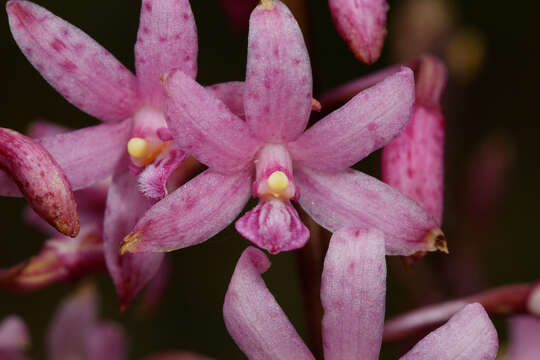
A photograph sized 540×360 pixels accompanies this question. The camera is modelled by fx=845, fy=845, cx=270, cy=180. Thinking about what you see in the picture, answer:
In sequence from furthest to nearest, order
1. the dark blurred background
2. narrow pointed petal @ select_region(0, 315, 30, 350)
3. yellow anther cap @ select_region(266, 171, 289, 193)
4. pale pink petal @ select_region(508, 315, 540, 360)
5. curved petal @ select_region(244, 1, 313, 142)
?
1. the dark blurred background
2. pale pink petal @ select_region(508, 315, 540, 360)
3. narrow pointed petal @ select_region(0, 315, 30, 350)
4. yellow anther cap @ select_region(266, 171, 289, 193)
5. curved petal @ select_region(244, 1, 313, 142)

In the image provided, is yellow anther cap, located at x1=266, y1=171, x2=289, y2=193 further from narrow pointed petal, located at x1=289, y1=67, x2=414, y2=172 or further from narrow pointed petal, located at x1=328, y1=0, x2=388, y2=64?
narrow pointed petal, located at x1=328, y1=0, x2=388, y2=64

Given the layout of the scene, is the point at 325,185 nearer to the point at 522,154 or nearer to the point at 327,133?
the point at 327,133

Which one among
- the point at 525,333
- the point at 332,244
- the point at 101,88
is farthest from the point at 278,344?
the point at 525,333

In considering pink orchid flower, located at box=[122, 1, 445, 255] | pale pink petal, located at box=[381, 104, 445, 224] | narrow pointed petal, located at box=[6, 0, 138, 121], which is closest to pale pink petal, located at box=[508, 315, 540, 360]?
pale pink petal, located at box=[381, 104, 445, 224]

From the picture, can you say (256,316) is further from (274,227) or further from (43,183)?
(43,183)

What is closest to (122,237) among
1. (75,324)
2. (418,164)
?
(418,164)

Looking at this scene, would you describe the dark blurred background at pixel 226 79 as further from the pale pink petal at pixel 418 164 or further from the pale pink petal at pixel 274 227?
the pale pink petal at pixel 274 227
